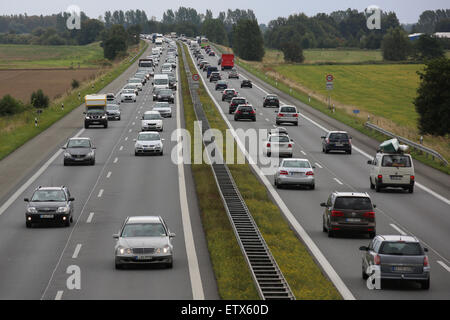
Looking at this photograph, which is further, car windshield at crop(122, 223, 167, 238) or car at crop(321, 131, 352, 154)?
car at crop(321, 131, 352, 154)

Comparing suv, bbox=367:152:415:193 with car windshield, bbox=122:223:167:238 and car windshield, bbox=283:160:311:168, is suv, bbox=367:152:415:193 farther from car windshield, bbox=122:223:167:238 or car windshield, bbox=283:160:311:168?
car windshield, bbox=122:223:167:238

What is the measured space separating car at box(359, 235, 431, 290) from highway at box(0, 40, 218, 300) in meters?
4.16

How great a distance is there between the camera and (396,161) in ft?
131

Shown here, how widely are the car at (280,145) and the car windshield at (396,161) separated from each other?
39.2 ft

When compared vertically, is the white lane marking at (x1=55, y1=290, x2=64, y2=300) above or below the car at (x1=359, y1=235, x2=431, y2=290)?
below

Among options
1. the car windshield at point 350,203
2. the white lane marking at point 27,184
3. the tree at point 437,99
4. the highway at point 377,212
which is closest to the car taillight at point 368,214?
the car windshield at point 350,203

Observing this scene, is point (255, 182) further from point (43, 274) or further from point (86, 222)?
point (43, 274)

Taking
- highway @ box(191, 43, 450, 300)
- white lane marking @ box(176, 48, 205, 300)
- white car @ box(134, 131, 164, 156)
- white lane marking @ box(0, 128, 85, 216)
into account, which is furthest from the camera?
white car @ box(134, 131, 164, 156)

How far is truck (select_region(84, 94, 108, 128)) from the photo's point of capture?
2665 inches

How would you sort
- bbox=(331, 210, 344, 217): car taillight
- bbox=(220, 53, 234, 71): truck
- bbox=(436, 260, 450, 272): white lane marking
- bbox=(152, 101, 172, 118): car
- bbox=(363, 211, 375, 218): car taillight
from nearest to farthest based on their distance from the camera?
bbox=(436, 260, 450, 272): white lane marking < bbox=(363, 211, 375, 218): car taillight < bbox=(331, 210, 344, 217): car taillight < bbox=(152, 101, 172, 118): car < bbox=(220, 53, 234, 71): truck

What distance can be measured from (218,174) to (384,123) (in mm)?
34039

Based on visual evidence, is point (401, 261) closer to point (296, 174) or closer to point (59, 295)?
point (59, 295)

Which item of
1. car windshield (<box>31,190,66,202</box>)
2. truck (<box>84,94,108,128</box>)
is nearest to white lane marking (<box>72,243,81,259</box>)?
car windshield (<box>31,190,66,202</box>)

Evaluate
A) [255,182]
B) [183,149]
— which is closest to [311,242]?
[255,182]
